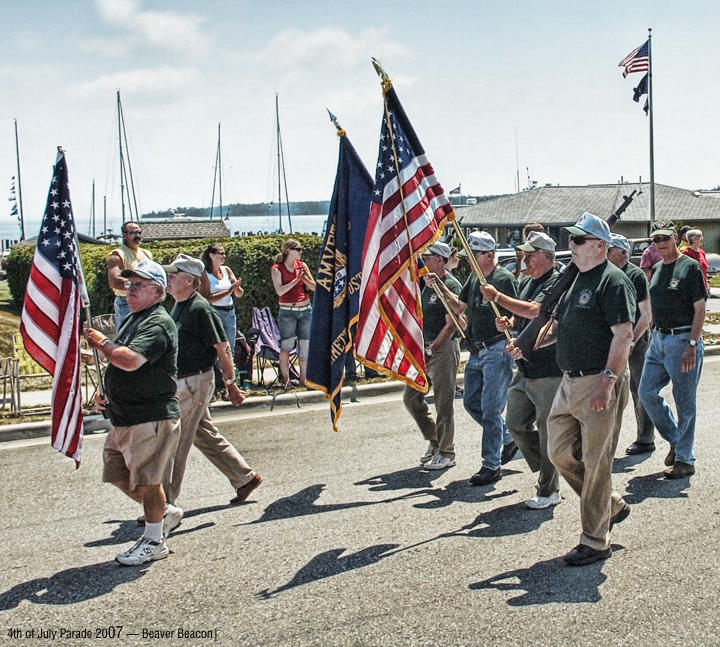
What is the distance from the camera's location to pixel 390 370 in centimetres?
685

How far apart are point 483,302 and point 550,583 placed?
2.83 metres

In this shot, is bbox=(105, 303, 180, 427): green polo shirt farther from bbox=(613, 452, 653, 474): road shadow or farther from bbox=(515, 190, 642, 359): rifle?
Result: bbox=(613, 452, 653, 474): road shadow

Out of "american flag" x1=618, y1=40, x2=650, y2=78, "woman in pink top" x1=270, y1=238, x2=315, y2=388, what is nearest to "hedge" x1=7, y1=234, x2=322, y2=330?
"woman in pink top" x1=270, y1=238, x2=315, y2=388

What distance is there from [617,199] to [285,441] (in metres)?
38.9

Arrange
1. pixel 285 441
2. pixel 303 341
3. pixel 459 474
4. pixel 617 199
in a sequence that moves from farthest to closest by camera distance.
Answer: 1. pixel 617 199
2. pixel 303 341
3. pixel 285 441
4. pixel 459 474

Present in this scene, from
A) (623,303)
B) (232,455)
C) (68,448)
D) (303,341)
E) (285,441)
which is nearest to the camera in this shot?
(623,303)

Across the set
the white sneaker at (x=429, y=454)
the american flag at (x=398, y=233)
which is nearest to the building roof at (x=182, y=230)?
the white sneaker at (x=429, y=454)

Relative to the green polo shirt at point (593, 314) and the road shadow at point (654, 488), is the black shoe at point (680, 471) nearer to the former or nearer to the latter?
the road shadow at point (654, 488)

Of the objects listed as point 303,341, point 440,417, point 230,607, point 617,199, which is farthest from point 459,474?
point 617,199

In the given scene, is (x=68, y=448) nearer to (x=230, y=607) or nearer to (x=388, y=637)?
(x=230, y=607)

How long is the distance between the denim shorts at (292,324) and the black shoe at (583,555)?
6591 millimetres

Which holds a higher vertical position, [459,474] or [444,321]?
[444,321]

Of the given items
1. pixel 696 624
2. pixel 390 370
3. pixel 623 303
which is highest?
pixel 623 303

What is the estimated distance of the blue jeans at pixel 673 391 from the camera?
727cm
